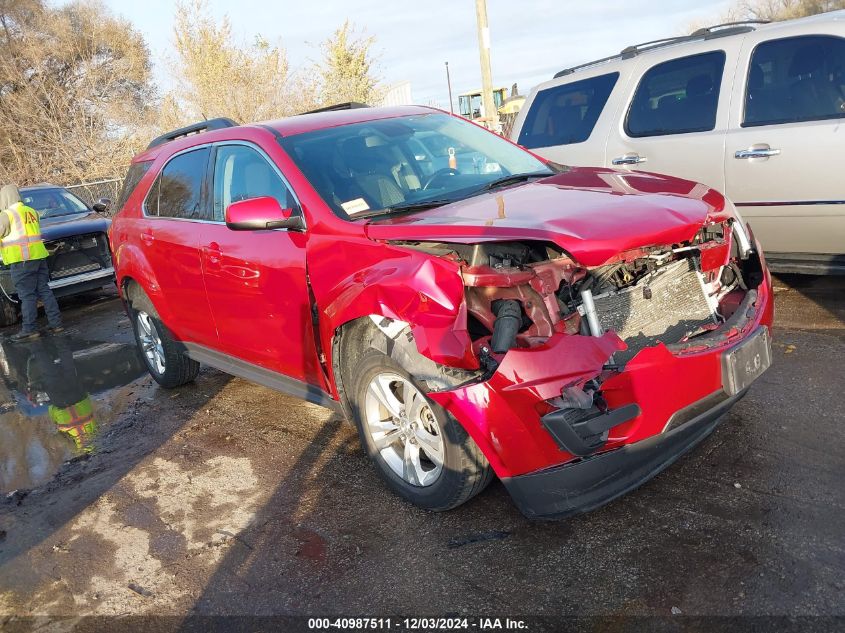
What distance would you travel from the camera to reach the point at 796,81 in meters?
5.10

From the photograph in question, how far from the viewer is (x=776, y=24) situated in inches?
212

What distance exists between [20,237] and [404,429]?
7363 millimetres

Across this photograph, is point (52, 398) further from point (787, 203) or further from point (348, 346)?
point (787, 203)

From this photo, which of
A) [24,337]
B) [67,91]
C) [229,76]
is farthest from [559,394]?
[67,91]

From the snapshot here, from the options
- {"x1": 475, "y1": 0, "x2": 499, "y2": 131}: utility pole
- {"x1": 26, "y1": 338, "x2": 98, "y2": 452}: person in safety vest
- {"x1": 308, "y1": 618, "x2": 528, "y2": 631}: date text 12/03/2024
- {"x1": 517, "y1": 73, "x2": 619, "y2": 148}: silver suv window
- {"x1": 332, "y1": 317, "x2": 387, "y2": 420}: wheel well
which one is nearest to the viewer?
{"x1": 308, "y1": 618, "x2": 528, "y2": 631}: date text 12/03/2024

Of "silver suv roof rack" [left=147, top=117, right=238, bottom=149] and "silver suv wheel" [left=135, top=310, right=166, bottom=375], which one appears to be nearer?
"silver suv roof rack" [left=147, top=117, right=238, bottom=149]

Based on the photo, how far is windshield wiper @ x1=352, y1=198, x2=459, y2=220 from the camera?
3.49m

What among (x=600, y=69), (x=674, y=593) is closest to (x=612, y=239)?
(x=674, y=593)

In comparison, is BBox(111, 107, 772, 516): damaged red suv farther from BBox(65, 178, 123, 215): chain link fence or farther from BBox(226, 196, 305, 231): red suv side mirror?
BBox(65, 178, 123, 215): chain link fence

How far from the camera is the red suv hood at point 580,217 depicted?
108 inches

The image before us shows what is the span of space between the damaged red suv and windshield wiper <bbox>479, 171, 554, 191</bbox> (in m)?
0.02

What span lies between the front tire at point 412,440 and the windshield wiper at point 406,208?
2.28ft

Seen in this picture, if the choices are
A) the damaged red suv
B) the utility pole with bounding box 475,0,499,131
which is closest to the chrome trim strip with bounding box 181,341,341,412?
the damaged red suv

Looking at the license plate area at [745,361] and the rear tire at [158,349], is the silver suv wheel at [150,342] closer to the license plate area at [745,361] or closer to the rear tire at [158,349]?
the rear tire at [158,349]
